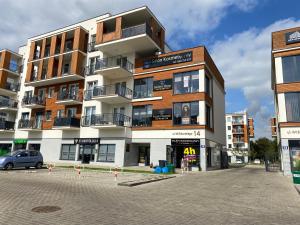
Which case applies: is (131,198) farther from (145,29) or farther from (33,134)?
(33,134)

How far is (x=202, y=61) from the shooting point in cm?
2745

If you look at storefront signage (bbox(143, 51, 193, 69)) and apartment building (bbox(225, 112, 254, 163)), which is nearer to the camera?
storefront signage (bbox(143, 51, 193, 69))

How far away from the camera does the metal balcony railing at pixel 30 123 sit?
3626cm

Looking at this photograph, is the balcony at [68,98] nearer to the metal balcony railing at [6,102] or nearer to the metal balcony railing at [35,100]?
the metal balcony railing at [35,100]

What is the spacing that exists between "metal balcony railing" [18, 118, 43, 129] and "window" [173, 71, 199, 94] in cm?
2149

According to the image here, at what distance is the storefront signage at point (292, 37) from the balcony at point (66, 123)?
2653 centimetres

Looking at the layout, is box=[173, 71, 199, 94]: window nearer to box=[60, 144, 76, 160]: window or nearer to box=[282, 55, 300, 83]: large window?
box=[282, 55, 300, 83]: large window

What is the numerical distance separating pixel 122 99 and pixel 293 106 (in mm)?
18747

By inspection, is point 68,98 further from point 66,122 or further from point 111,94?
point 111,94

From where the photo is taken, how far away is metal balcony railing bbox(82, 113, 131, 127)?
29325 millimetres

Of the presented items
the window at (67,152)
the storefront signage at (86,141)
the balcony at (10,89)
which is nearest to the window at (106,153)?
the storefront signage at (86,141)

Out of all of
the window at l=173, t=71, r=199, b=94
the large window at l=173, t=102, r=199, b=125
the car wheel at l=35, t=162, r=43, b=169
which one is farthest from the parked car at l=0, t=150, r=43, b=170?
the window at l=173, t=71, r=199, b=94

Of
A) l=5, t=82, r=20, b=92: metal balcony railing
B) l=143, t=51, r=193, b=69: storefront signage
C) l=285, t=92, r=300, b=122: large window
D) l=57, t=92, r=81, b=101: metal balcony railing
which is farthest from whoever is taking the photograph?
l=5, t=82, r=20, b=92: metal balcony railing

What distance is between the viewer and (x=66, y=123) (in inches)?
1268
